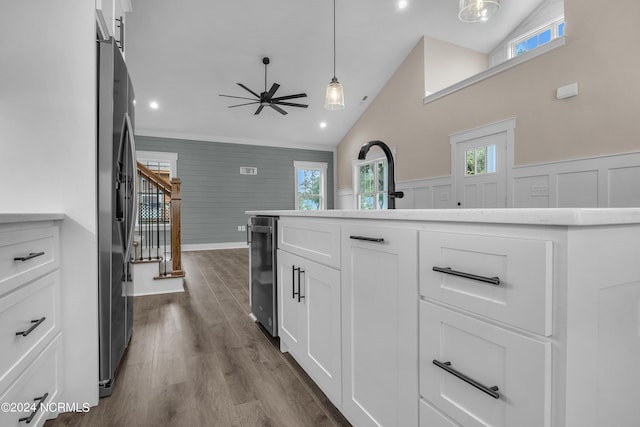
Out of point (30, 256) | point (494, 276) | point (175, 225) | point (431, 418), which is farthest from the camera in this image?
point (175, 225)

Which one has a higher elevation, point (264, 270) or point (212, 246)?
point (264, 270)

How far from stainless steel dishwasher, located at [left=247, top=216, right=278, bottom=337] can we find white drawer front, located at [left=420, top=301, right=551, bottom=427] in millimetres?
1323

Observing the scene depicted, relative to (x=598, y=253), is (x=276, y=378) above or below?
below

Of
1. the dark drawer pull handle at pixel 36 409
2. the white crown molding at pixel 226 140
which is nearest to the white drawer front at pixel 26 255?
the dark drawer pull handle at pixel 36 409

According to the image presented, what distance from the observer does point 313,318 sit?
1566 mm

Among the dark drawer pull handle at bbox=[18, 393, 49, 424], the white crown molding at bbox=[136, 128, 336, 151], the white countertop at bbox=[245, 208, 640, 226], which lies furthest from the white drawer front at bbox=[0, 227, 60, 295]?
the white crown molding at bbox=[136, 128, 336, 151]

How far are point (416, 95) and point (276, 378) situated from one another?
5605 mm

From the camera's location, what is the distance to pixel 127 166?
1.83 metres

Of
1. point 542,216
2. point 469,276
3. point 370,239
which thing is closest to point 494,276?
point 469,276

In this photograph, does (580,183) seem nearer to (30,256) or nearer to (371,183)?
(371,183)

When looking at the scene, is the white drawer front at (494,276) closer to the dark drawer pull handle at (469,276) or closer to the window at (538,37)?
the dark drawer pull handle at (469,276)

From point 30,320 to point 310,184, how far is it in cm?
798

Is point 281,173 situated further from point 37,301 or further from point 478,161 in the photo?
point 37,301

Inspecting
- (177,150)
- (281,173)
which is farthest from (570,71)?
(177,150)
